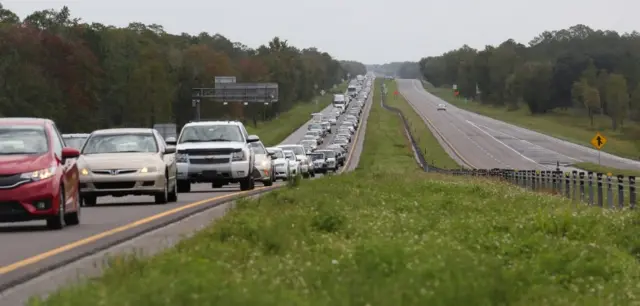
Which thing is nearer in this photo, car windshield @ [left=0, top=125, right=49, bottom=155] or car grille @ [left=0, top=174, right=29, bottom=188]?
car grille @ [left=0, top=174, right=29, bottom=188]

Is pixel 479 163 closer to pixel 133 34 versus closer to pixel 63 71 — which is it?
pixel 63 71

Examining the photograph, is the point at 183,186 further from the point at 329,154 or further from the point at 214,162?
the point at 329,154

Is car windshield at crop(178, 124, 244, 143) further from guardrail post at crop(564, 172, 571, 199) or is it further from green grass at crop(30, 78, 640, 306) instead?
green grass at crop(30, 78, 640, 306)

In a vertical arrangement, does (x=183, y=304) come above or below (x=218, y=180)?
above

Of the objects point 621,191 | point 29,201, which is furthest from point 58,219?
point 621,191

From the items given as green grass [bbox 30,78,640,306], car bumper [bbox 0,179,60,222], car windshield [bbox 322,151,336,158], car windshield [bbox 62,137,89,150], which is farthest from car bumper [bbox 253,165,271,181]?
car windshield [bbox 322,151,336,158]

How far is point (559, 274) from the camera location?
34.6ft

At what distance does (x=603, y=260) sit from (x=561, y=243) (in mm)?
1852

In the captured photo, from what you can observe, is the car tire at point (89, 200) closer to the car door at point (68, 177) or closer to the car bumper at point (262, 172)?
the car door at point (68, 177)

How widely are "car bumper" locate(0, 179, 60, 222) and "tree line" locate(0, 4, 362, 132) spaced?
285 feet

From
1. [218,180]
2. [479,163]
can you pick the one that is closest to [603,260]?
[218,180]

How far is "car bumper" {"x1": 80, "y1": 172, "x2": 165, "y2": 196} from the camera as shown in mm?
23672

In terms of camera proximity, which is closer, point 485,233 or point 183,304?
point 183,304

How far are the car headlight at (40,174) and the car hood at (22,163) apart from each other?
1.7 inches
